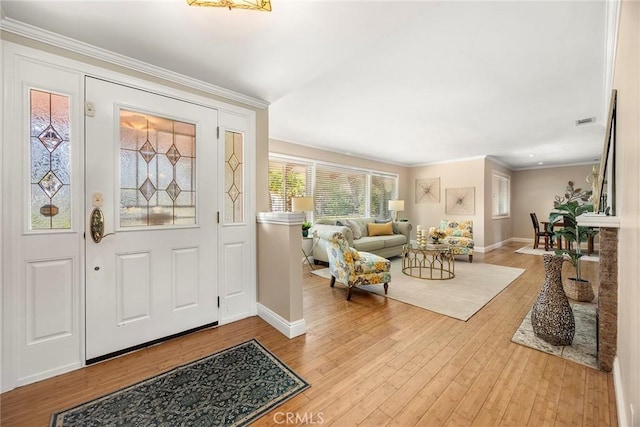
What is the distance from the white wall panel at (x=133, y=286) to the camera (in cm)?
207

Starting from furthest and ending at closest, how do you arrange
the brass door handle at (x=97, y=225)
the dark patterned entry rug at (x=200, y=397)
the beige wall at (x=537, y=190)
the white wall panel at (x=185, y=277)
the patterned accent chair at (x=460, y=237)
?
the beige wall at (x=537, y=190) → the patterned accent chair at (x=460, y=237) → the white wall panel at (x=185, y=277) → the brass door handle at (x=97, y=225) → the dark patterned entry rug at (x=200, y=397)

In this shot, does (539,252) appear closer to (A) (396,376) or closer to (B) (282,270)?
(A) (396,376)

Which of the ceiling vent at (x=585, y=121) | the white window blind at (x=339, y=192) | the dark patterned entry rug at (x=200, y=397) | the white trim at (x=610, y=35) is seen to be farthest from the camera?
the white window blind at (x=339, y=192)

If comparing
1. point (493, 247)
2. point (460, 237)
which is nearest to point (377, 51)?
point (460, 237)

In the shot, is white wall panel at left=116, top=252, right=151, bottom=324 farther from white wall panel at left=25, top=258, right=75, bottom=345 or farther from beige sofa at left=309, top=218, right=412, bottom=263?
beige sofa at left=309, top=218, right=412, bottom=263

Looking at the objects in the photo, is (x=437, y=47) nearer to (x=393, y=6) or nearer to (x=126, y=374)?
(x=393, y=6)

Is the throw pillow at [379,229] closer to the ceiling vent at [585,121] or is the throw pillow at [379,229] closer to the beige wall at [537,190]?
the ceiling vent at [585,121]

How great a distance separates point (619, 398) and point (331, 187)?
16.8 ft

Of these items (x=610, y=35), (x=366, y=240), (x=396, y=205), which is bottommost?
(x=366, y=240)

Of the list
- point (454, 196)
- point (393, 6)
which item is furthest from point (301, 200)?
point (454, 196)

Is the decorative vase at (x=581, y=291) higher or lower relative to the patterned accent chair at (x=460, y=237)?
lower

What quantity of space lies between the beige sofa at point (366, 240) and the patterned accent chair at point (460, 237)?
894mm

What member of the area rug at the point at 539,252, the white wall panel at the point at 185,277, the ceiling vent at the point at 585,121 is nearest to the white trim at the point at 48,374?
the white wall panel at the point at 185,277

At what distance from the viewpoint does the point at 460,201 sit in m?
6.91
